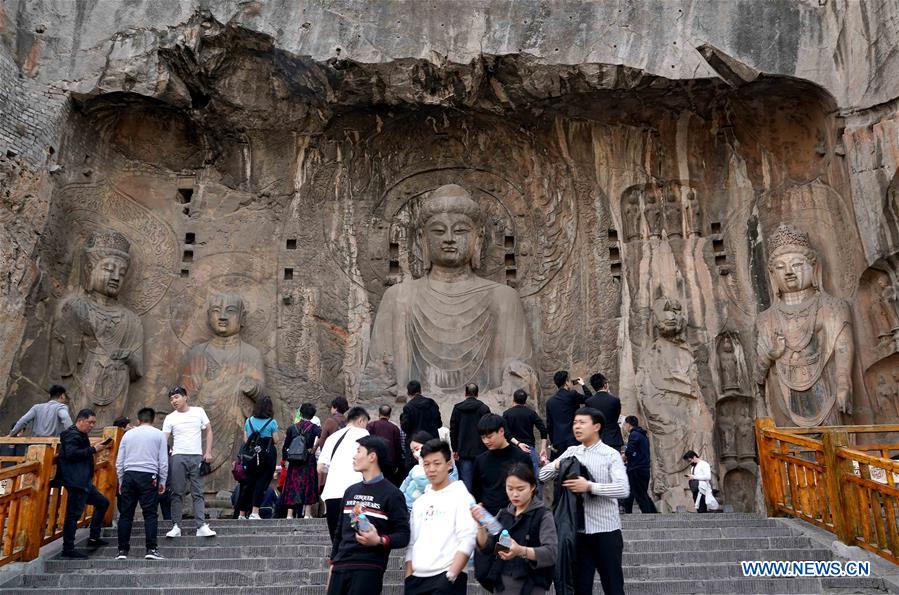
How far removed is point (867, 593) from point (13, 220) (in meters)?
9.47

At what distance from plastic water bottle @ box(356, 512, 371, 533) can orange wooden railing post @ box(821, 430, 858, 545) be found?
4188mm

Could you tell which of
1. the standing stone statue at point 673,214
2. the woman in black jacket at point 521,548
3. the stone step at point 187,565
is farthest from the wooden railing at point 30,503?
the standing stone statue at point 673,214

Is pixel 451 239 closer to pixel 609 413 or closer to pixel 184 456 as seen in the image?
pixel 609 413

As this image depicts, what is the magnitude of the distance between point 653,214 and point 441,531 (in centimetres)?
910

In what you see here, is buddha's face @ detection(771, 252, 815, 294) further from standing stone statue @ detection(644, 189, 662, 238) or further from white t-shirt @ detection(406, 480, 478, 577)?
white t-shirt @ detection(406, 480, 478, 577)

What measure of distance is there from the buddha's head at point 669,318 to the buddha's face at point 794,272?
1.31 metres

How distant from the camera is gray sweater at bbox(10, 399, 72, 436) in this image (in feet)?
27.1

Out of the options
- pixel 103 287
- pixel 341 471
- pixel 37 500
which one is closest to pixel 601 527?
pixel 341 471

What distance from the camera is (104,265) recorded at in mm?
11781

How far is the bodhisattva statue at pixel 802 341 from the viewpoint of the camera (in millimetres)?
10930

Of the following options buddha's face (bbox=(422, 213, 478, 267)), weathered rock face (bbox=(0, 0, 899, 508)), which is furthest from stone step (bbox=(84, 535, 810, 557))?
buddha's face (bbox=(422, 213, 478, 267))

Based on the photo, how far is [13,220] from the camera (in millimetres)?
10508

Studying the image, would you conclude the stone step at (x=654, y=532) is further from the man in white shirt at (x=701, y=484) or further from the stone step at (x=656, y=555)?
the man in white shirt at (x=701, y=484)

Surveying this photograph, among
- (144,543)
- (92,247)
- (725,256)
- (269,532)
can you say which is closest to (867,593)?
(269,532)
